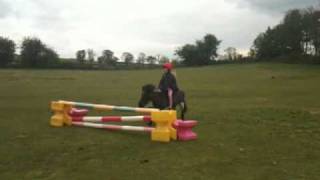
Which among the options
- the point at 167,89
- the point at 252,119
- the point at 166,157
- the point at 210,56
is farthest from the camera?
the point at 210,56

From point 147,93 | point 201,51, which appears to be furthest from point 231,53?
point 147,93

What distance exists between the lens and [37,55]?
104500 mm

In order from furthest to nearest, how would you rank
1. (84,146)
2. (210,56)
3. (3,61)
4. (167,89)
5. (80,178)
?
(210,56), (3,61), (167,89), (84,146), (80,178)

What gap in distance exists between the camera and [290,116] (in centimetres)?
1764

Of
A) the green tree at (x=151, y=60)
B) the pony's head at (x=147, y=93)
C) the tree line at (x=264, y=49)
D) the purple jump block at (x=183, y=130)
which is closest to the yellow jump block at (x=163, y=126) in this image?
the purple jump block at (x=183, y=130)

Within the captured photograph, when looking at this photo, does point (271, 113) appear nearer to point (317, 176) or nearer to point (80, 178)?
point (317, 176)

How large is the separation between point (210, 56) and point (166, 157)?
120 metres

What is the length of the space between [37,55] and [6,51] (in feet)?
21.1

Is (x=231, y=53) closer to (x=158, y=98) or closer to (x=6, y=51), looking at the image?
(x=6, y=51)

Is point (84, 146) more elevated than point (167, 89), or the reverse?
point (167, 89)

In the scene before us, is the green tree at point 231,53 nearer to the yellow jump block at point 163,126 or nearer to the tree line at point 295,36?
the tree line at point 295,36

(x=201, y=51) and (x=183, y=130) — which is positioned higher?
(x=201, y=51)

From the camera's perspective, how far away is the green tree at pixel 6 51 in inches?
3895

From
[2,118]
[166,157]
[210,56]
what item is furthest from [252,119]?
[210,56]
